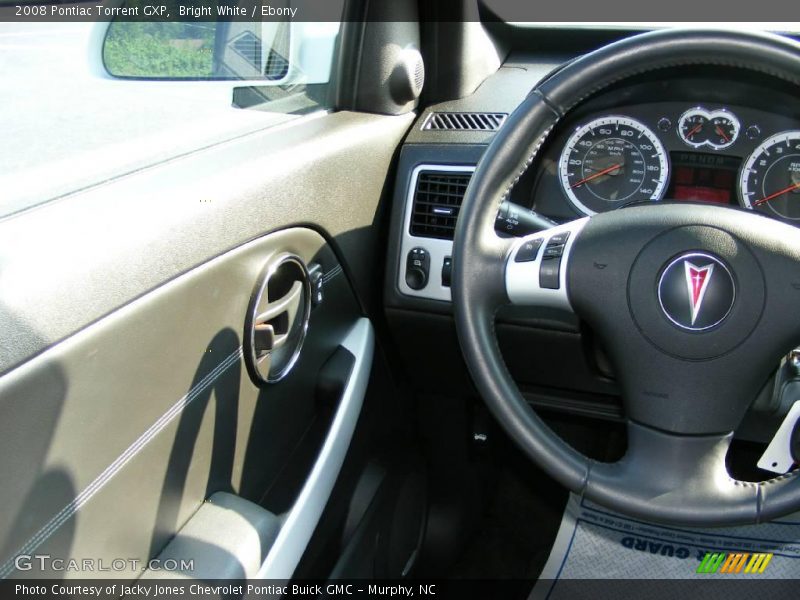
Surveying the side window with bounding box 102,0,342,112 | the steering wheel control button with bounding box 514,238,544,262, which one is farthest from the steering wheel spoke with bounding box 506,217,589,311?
the side window with bounding box 102,0,342,112

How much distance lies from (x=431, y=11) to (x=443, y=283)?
2.18 feet

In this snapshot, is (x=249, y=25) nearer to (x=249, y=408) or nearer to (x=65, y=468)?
(x=249, y=408)

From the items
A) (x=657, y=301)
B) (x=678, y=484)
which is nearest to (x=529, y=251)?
(x=657, y=301)

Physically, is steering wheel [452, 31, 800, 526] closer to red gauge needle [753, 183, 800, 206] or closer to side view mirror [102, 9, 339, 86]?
red gauge needle [753, 183, 800, 206]

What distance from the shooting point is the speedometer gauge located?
5.14ft

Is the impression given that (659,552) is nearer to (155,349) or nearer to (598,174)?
(598,174)

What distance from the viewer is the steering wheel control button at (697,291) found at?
1.10 metres

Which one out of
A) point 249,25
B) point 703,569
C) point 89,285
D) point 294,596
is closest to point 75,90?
point 249,25

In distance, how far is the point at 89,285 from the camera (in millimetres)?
946

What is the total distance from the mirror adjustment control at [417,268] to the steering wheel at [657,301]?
53 cm

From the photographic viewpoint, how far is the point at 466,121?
1782 mm

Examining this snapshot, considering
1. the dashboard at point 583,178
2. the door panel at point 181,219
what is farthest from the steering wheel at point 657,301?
the door panel at point 181,219

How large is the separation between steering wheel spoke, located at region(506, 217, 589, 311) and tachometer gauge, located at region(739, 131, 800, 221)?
1.77ft

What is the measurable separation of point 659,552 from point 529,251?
3.70 ft
